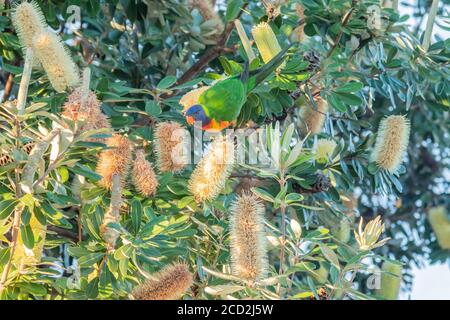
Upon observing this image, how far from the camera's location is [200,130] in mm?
2248

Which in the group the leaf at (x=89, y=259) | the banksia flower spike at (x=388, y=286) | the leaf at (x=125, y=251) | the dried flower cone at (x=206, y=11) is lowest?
the banksia flower spike at (x=388, y=286)

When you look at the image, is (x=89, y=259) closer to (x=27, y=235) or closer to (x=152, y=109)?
(x=27, y=235)

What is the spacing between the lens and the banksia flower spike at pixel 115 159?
1970 mm

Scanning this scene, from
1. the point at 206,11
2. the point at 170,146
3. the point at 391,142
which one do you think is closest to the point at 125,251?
the point at 170,146

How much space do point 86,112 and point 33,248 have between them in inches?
15.0

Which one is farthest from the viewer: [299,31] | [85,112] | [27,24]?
[299,31]

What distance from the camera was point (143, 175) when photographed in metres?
2.00

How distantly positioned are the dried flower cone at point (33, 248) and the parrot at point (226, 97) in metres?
0.52

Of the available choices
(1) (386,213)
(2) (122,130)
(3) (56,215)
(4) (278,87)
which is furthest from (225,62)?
(1) (386,213)

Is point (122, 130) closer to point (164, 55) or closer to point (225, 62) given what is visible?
point (225, 62)

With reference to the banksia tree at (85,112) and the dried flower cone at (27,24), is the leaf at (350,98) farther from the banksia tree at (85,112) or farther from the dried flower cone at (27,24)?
the dried flower cone at (27,24)

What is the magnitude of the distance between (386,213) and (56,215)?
Answer: 2376 mm

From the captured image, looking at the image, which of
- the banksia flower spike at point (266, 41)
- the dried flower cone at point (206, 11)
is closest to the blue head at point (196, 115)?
the banksia flower spike at point (266, 41)

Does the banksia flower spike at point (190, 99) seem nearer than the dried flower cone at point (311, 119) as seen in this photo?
Result: Yes
